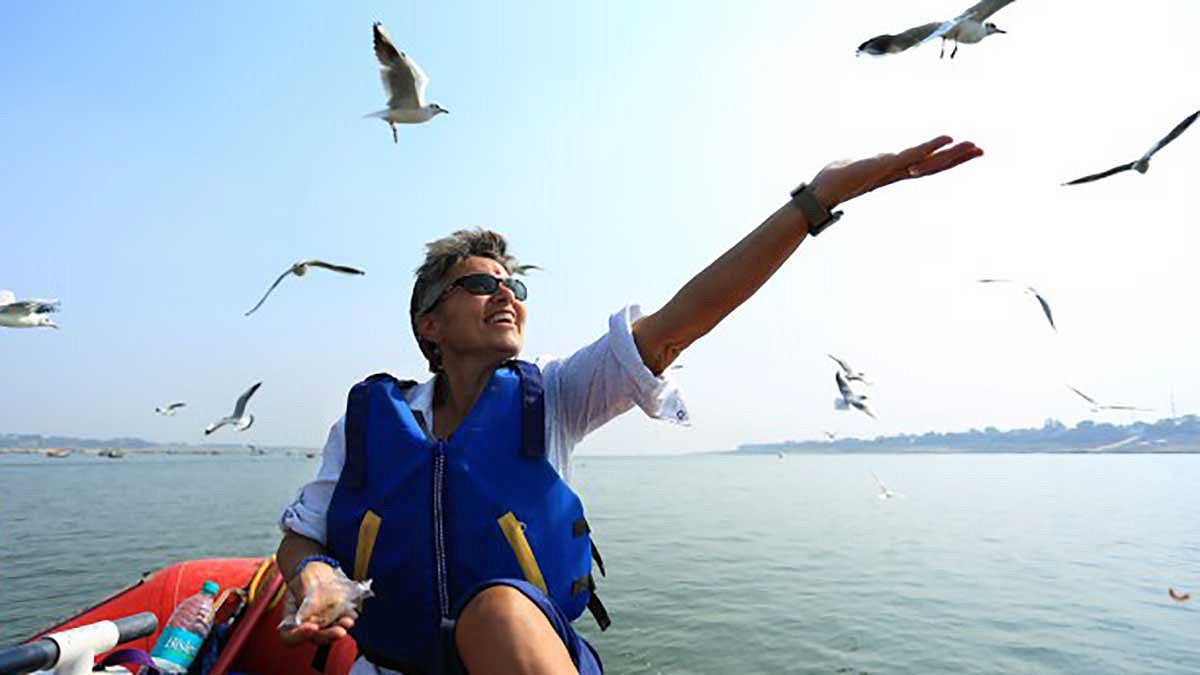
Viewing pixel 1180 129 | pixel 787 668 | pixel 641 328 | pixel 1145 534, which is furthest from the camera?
pixel 1145 534

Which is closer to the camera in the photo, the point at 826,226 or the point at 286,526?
the point at 826,226

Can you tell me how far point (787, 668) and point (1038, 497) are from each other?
25.5 m

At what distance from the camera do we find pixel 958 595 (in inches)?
394

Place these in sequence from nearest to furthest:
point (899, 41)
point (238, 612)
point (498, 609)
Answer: point (498, 609), point (899, 41), point (238, 612)

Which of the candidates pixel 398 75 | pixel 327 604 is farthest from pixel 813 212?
pixel 398 75

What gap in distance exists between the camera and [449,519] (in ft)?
7.34

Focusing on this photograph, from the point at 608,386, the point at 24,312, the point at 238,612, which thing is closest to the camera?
the point at 608,386

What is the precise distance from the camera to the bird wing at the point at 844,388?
10211 mm

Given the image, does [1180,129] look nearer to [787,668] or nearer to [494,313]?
[494,313]

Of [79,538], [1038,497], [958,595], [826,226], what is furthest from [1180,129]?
[1038,497]

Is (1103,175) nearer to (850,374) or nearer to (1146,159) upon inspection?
(1146,159)

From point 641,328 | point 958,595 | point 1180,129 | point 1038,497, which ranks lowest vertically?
point 1038,497

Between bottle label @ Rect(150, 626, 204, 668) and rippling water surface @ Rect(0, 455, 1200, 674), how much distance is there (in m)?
3.94

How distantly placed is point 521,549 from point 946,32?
2982 mm
